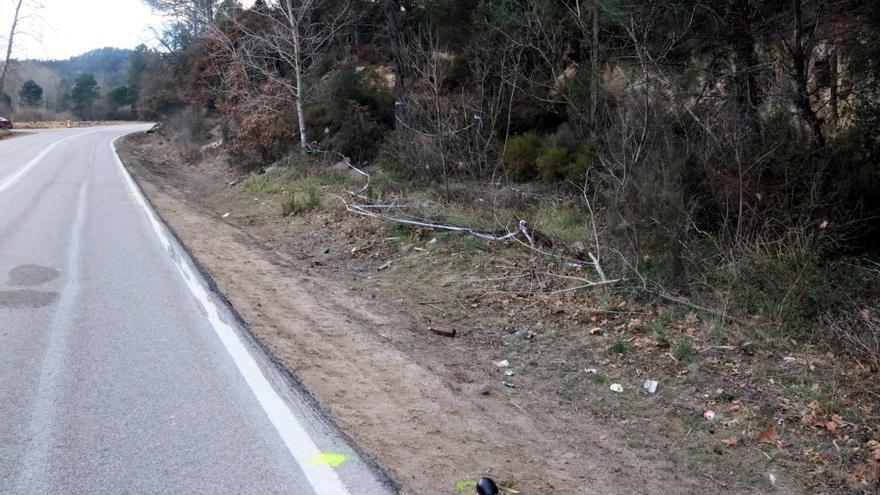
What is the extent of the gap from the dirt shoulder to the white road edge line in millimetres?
292

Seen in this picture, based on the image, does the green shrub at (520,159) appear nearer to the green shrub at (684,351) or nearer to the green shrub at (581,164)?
the green shrub at (581,164)

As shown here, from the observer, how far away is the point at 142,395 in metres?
5.07

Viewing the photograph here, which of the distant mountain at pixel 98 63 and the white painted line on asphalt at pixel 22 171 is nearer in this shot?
the white painted line on asphalt at pixel 22 171

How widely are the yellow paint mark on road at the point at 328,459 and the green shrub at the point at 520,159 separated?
523 inches

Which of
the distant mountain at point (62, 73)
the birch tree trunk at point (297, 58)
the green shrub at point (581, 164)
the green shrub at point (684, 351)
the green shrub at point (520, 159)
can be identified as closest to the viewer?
the green shrub at point (684, 351)

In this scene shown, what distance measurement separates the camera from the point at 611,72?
17.9 m

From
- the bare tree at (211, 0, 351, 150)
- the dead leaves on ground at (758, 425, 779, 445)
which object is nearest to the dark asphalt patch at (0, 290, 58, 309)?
the dead leaves on ground at (758, 425, 779, 445)

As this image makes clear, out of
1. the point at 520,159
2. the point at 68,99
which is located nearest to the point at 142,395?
the point at 520,159

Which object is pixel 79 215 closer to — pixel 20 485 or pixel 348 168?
pixel 348 168

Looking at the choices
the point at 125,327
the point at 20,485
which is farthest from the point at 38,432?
the point at 125,327

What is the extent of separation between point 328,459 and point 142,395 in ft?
5.90

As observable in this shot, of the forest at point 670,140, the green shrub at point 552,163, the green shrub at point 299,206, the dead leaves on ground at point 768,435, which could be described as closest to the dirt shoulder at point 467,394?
the dead leaves on ground at point 768,435

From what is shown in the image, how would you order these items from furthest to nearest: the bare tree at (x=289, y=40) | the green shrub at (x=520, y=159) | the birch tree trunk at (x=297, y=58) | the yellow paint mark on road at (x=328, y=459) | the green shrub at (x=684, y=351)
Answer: the bare tree at (x=289, y=40) → the birch tree trunk at (x=297, y=58) → the green shrub at (x=520, y=159) → the green shrub at (x=684, y=351) → the yellow paint mark on road at (x=328, y=459)

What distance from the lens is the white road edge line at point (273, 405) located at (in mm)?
3947
